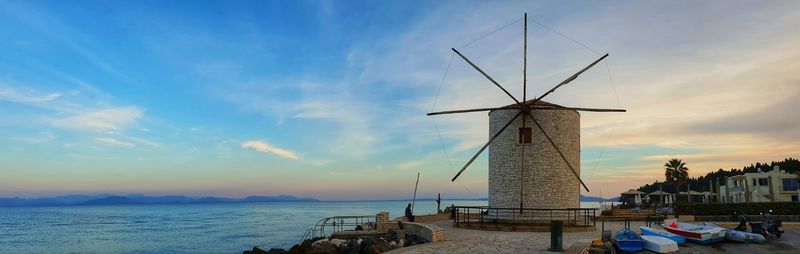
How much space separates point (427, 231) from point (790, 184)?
5209 centimetres

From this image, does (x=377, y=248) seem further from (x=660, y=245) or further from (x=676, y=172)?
(x=676, y=172)

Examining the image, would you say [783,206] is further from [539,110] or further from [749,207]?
[539,110]

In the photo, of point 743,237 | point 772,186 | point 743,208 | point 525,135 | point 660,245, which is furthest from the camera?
point 772,186

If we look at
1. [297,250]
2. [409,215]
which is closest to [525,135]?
[409,215]

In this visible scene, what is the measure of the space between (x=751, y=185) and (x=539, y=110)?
43857 millimetres

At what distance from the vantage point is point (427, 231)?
21266 millimetres

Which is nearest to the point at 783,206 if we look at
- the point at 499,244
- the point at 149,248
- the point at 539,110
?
the point at 539,110

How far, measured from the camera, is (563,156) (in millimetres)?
28469

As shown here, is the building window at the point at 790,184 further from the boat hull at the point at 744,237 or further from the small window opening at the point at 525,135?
the boat hull at the point at 744,237

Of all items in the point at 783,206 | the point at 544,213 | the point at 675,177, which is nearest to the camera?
the point at 544,213

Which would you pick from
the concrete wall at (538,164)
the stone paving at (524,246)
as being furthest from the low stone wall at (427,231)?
the concrete wall at (538,164)

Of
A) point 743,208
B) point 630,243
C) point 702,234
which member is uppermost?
point 743,208

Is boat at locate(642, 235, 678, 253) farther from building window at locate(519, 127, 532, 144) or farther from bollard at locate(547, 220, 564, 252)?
building window at locate(519, 127, 532, 144)

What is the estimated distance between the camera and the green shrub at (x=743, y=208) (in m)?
35.0
